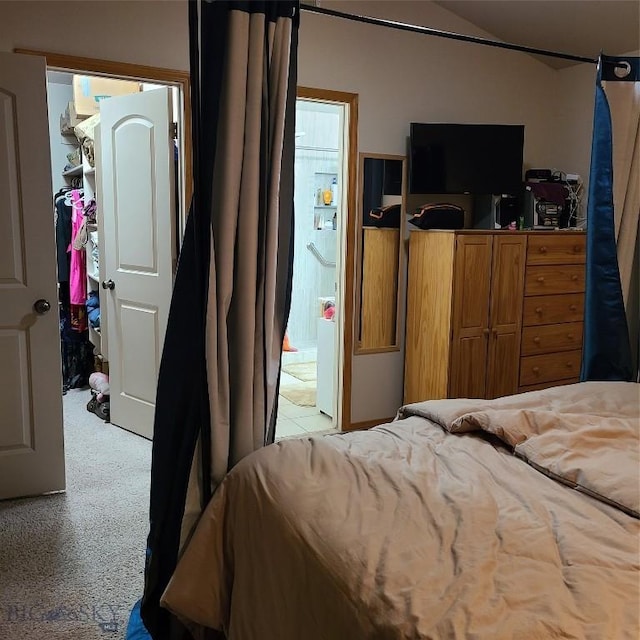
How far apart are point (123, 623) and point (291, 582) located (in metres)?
1.01

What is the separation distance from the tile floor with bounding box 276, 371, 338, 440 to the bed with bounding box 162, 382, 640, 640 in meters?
1.97

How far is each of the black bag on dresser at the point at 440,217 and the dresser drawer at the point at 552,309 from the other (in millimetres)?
670

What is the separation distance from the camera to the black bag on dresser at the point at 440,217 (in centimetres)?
393

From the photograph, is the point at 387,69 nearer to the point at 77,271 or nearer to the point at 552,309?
the point at 552,309

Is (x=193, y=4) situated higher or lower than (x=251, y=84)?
higher

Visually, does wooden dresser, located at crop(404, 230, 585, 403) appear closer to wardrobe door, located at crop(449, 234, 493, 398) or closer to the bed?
wardrobe door, located at crop(449, 234, 493, 398)

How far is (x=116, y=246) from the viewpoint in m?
3.91

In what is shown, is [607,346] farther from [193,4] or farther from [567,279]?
[193,4]

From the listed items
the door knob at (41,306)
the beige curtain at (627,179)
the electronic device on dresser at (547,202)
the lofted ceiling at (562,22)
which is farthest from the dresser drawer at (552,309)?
the door knob at (41,306)

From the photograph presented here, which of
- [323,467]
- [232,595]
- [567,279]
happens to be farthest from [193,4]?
[567,279]

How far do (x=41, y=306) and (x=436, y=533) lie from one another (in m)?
2.24

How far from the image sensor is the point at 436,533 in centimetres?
144

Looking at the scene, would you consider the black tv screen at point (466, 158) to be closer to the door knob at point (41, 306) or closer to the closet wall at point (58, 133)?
the door knob at point (41, 306)

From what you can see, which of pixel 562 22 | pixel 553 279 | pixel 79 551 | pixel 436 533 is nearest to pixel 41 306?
pixel 79 551
